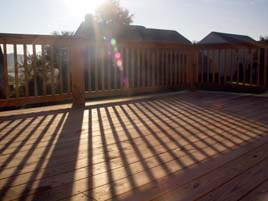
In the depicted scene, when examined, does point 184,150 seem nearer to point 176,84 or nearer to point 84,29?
point 176,84

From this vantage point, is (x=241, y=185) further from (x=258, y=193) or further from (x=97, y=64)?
(x=97, y=64)

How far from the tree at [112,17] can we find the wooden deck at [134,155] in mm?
14315

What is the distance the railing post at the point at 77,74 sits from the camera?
3.47 metres

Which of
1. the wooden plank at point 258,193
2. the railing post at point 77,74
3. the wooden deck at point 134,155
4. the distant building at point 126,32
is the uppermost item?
the distant building at point 126,32

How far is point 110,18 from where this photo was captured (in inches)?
670

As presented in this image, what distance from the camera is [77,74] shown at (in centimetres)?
351

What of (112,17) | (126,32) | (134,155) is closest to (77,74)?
(134,155)

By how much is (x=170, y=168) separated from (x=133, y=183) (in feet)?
0.88

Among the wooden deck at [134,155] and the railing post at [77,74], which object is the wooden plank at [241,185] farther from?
the railing post at [77,74]

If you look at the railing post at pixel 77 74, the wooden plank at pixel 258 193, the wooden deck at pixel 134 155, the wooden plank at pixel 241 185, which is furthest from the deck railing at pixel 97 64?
the wooden plank at pixel 258 193

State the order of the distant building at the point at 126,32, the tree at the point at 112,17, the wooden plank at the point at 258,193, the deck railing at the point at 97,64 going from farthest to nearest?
the tree at the point at 112,17, the distant building at the point at 126,32, the deck railing at the point at 97,64, the wooden plank at the point at 258,193

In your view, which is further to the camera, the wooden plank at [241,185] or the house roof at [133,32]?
the house roof at [133,32]

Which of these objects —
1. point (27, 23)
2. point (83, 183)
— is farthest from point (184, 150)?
point (27, 23)

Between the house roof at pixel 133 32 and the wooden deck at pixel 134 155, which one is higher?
the house roof at pixel 133 32
